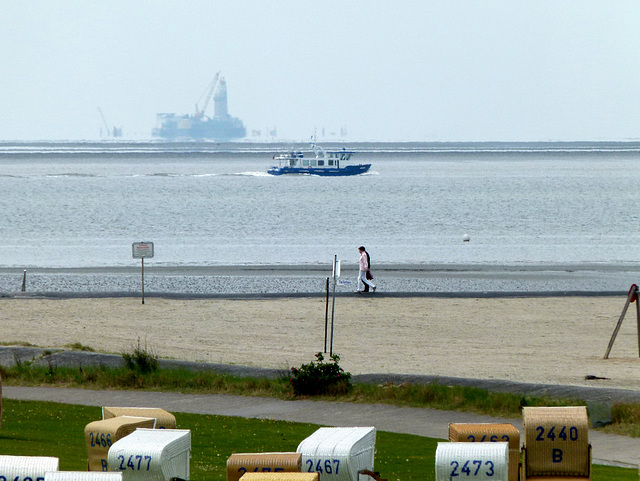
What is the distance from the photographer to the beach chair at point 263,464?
6.28 meters

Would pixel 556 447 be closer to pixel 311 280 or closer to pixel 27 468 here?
pixel 27 468

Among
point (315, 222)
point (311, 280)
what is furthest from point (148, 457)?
point (315, 222)

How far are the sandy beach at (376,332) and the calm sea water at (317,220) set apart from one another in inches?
649

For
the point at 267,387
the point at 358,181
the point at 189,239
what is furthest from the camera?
the point at 358,181

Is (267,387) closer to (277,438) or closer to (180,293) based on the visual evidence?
(277,438)

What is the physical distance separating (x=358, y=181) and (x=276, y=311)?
112220mm

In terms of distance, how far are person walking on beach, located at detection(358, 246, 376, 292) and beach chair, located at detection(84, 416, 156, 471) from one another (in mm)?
25013

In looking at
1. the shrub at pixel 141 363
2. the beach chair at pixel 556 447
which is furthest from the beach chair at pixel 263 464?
the shrub at pixel 141 363

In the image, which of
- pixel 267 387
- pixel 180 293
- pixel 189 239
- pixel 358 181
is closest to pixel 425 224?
pixel 189 239

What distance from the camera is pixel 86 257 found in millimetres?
49844

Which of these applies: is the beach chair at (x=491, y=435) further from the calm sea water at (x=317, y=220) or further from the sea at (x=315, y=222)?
the calm sea water at (x=317, y=220)

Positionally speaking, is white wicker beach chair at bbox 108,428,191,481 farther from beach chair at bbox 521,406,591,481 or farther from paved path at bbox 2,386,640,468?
paved path at bbox 2,386,640,468

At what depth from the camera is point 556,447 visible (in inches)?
284

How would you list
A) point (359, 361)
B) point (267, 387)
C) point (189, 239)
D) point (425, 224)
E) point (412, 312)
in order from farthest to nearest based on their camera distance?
1. point (425, 224)
2. point (189, 239)
3. point (412, 312)
4. point (359, 361)
5. point (267, 387)
